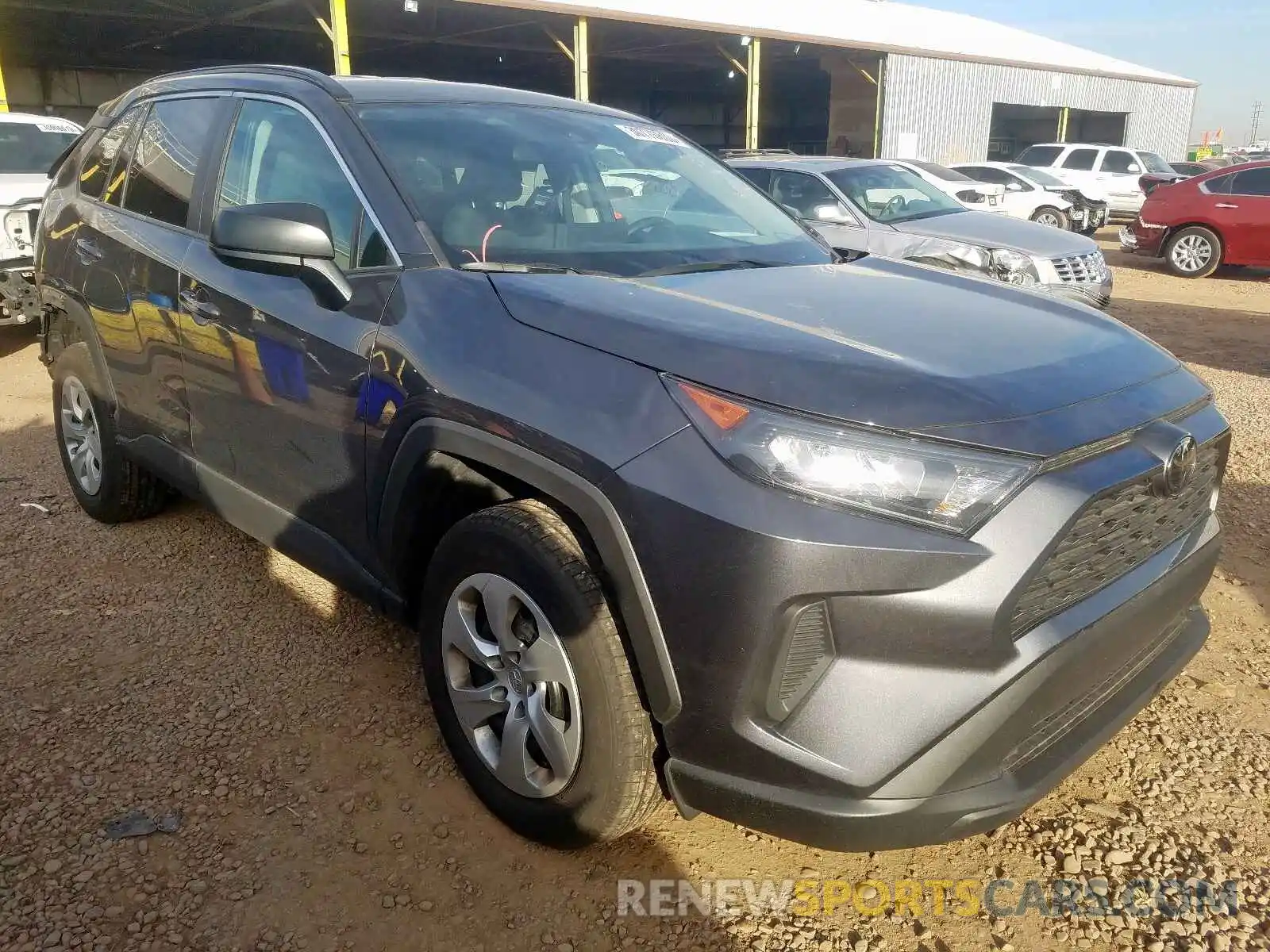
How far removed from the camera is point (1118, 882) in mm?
2279

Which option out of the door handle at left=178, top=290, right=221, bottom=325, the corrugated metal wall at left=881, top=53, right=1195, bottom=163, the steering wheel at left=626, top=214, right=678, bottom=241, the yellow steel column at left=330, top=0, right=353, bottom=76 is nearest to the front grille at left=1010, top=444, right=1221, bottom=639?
the steering wheel at left=626, top=214, right=678, bottom=241

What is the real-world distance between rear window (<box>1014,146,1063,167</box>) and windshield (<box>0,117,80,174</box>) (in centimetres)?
1819

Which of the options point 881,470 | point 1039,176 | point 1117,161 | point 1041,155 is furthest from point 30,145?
point 1117,161

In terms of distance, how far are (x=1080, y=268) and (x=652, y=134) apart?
240 inches

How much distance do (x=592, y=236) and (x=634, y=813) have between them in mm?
1595

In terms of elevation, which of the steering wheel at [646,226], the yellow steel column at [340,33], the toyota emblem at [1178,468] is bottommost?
the toyota emblem at [1178,468]

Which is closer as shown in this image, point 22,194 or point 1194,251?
point 22,194

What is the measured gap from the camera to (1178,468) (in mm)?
2014

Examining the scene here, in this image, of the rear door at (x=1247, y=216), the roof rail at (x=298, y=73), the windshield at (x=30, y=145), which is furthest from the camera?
the rear door at (x=1247, y=216)

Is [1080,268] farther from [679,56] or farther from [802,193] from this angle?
[679,56]

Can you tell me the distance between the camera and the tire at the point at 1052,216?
17.0 m

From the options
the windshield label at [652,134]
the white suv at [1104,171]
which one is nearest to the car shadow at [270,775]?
the windshield label at [652,134]

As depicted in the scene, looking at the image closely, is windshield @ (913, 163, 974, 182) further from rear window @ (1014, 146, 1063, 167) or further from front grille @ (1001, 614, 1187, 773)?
front grille @ (1001, 614, 1187, 773)

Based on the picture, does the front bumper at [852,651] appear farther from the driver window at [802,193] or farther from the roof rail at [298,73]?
the driver window at [802,193]
